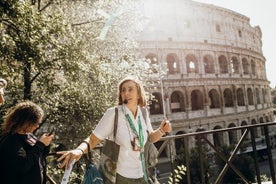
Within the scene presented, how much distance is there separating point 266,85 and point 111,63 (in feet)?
110

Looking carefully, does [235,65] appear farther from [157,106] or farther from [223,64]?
[157,106]

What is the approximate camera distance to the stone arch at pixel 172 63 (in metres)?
26.8

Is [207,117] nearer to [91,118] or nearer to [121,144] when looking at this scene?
[91,118]

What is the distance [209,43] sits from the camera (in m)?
28.3

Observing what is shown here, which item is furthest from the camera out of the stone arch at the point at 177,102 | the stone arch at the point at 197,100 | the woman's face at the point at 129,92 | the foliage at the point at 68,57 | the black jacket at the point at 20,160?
the stone arch at the point at 197,100

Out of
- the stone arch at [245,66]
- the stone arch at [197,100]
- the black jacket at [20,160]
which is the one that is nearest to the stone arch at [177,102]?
the stone arch at [197,100]

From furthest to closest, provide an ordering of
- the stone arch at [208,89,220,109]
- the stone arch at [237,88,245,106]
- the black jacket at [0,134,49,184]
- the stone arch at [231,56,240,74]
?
1. the stone arch at [237,88,245,106]
2. the stone arch at [231,56,240,74]
3. the stone arch at [208,89,220,109]
4. the black jacket at [0,134,49,184]

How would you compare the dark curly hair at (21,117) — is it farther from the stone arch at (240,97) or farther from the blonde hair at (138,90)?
the stone arch at (240,97)

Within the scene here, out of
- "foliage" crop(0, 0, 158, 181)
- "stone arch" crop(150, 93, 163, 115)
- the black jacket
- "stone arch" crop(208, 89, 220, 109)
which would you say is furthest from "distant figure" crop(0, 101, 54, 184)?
"stone arch" crop(208, 89, 220, 109)

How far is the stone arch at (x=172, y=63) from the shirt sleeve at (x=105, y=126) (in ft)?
82.0

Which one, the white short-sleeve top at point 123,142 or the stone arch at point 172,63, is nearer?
the white short-sleeve top at point 123,142

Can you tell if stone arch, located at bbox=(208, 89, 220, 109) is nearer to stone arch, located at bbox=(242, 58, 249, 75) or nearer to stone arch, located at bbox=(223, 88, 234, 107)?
stone arch, located at bbox=(223, 88, 234, 107)

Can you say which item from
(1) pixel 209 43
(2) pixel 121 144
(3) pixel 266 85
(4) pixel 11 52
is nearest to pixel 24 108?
(2) pixel 121 144

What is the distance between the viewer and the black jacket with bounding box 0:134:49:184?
2.03 m
